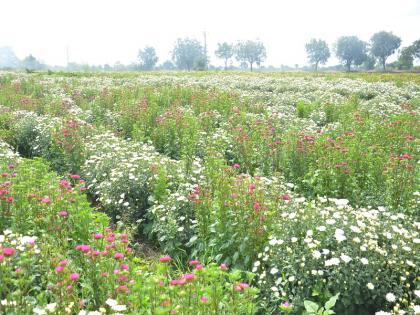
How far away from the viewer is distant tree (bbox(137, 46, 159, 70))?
12200cm

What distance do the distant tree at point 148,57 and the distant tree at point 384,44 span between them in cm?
6449

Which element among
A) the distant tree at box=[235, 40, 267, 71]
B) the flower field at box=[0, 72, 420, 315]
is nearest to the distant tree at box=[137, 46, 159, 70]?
the distant tree at box=[235, 40, 267, 71]

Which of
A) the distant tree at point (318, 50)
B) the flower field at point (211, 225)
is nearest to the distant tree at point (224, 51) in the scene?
the distant tree at point (318, 50)

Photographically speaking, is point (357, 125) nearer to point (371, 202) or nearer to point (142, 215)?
point (371, 202)

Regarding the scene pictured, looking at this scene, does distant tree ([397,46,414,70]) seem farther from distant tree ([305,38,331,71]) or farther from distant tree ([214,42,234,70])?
distant tree ([214,42,234,70])

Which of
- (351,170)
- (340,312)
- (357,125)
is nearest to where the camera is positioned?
(340,312)

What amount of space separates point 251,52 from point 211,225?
11123 cm

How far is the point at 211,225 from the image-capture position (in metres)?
5.14

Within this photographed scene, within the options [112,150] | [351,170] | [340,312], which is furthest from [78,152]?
[340,312]

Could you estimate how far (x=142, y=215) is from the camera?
6797mm

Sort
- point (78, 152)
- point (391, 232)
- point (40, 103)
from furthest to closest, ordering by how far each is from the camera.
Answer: point (40, 103), point (78, 152), point (391, 232)

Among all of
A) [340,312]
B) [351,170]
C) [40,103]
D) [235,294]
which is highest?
[40,103]

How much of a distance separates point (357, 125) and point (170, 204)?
630 cm

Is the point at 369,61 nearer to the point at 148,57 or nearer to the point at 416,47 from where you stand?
the point at 416,47
